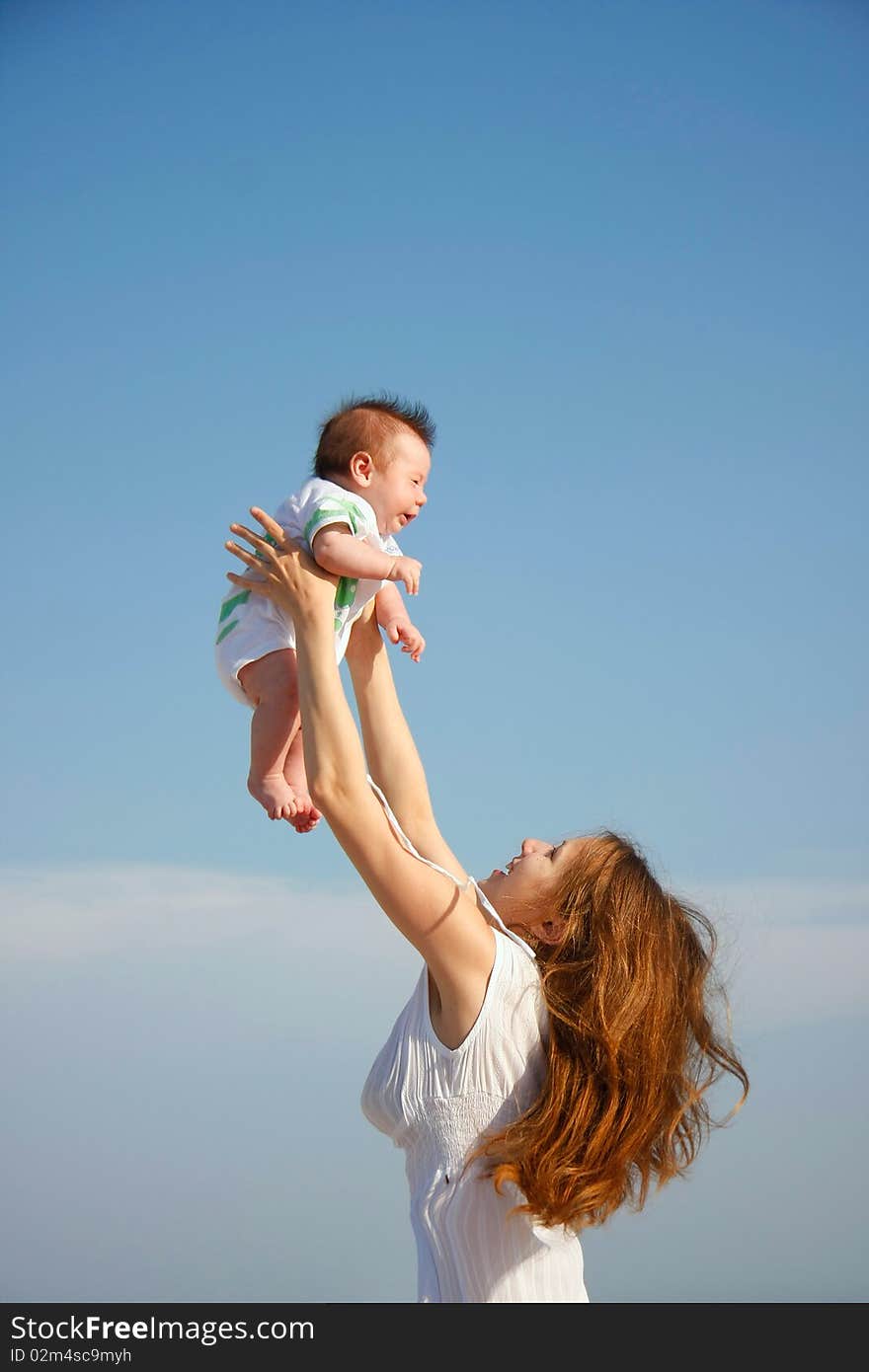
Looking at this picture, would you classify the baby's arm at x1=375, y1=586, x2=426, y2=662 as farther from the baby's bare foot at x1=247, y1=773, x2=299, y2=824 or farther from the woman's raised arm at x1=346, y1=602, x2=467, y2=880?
the baby's bare foot at x1=247, y1=773, x2=299, y2=824

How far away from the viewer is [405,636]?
12.9 ft

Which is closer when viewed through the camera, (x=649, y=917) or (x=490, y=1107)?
(x=490, y=1107)

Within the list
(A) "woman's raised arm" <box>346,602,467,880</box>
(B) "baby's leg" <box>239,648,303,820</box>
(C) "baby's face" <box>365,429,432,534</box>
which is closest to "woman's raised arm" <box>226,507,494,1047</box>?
(A) "woman's raised arm" <box>346,602,467,880</box>

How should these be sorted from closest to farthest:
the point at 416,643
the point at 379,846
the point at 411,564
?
the point at 379,846, the point at 411,564, the point at 416,643

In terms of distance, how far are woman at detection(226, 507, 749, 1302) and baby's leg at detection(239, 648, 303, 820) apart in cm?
40

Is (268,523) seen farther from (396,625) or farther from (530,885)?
(530,885)

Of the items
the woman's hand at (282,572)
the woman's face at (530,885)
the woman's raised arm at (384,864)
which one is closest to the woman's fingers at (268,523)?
the woman's hand at (282,572)

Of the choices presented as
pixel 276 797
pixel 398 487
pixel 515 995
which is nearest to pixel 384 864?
pixel 515 995

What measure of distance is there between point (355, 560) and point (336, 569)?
7 cm

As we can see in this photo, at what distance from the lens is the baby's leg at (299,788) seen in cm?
393
